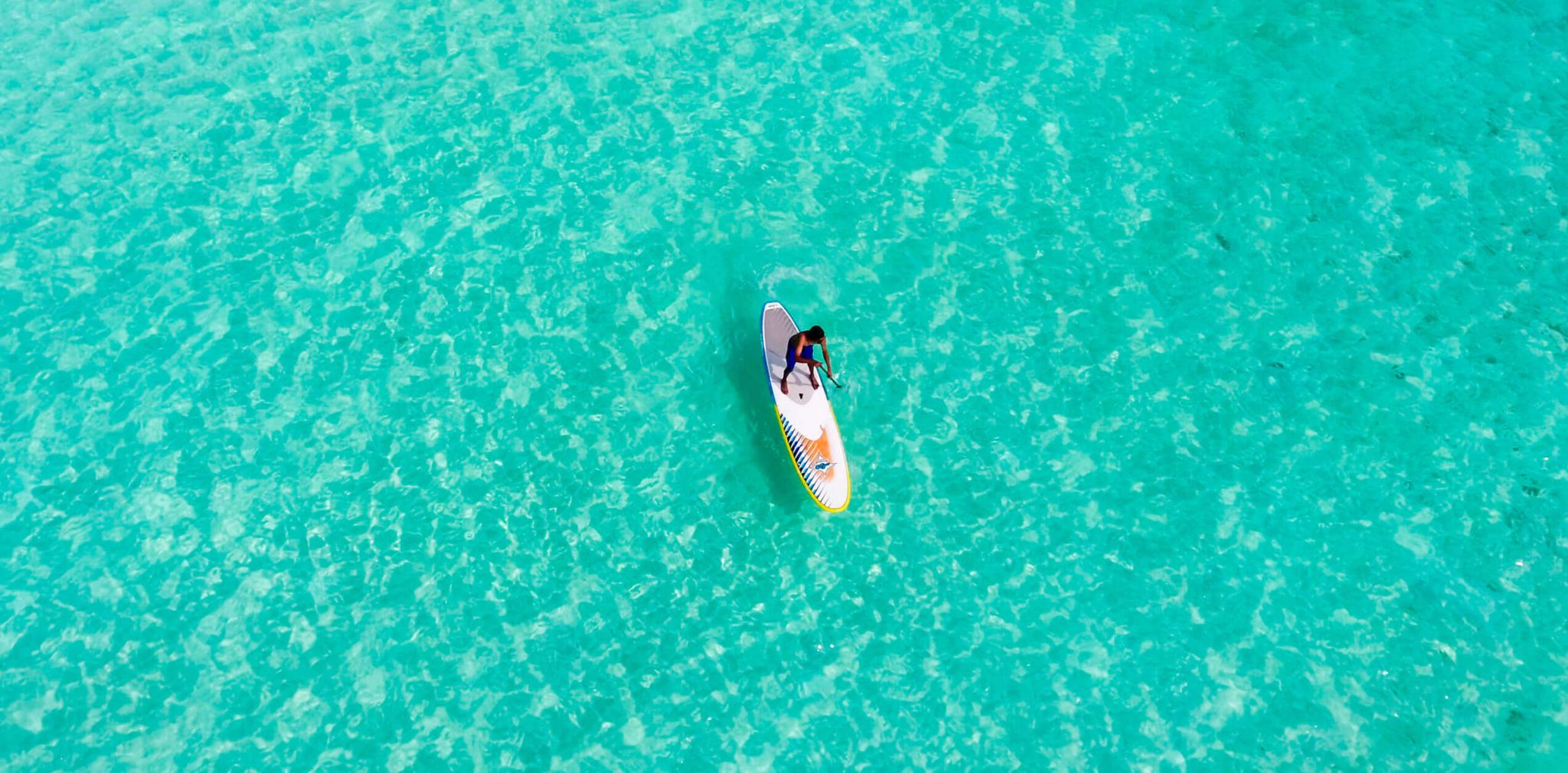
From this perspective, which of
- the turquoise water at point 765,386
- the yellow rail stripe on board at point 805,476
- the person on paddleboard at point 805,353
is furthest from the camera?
the person on paddleboard at point 805,353

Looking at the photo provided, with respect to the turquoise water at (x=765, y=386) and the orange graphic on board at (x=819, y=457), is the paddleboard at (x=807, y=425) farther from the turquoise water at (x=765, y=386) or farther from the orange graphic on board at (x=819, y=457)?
the turquoise water at (x=765, y=386)

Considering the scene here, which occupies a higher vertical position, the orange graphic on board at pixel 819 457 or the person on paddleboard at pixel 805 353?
the person on paddleboard at pixel 805 353

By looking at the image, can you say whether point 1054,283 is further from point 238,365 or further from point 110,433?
point 110,433

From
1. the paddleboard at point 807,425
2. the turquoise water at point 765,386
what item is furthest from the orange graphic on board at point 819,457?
the turquoise water at point 765,386

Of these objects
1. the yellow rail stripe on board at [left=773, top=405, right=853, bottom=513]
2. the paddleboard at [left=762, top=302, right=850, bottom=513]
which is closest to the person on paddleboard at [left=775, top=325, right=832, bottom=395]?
the paddleboard at [left=762, top=302, right=850, bottom=513]

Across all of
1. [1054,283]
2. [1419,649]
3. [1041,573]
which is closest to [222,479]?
[1041,573]

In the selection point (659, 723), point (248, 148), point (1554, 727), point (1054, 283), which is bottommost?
point (1554, 727)
